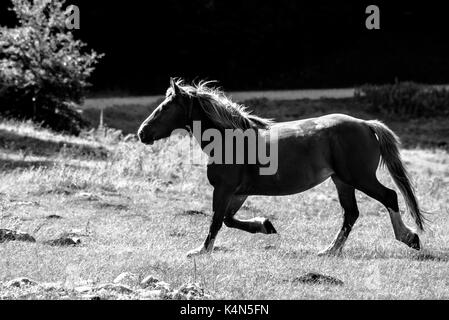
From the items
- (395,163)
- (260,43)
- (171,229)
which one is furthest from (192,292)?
(260,43)

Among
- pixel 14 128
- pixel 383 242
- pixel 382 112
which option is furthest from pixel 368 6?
pixel 383 242

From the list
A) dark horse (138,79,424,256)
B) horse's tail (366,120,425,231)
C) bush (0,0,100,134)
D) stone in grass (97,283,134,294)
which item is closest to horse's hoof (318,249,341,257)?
dark horse (138,79,424,256)

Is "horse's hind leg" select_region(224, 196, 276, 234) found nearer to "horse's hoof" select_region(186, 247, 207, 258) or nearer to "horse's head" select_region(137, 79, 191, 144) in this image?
"horse's hoof" select_region(186, 247, 207, 258)

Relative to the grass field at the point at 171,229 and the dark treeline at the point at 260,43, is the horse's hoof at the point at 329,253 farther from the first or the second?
the dark treeline at the point at 260,43

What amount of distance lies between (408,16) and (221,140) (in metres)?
24.2

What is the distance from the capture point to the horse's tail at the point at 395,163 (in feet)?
38.3

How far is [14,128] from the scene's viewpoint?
22234 mm

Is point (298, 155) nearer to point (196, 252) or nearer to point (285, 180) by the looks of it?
point (285, 180)

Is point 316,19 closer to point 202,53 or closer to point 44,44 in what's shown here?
point 202,53

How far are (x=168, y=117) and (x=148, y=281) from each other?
128 inches

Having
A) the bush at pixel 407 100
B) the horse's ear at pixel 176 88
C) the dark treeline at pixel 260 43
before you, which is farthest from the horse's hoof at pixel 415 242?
the dark treeline at pixel 260 43

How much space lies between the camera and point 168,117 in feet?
37.9

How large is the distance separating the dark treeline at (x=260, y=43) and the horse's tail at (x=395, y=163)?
1968 cm

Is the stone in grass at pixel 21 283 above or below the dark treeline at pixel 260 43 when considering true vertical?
below
